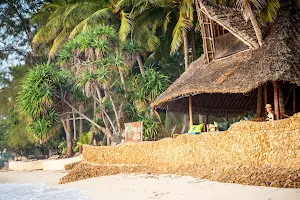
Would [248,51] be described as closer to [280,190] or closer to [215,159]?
[215,159]

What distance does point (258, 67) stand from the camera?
11.3m

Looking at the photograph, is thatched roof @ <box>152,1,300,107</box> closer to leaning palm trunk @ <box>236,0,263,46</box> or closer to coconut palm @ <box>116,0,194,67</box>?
leaning palm trunk @ <box>236,0,263,46</box>

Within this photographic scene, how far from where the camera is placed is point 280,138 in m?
9.12

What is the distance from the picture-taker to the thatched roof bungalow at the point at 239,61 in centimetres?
1099

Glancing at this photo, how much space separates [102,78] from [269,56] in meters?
8.07

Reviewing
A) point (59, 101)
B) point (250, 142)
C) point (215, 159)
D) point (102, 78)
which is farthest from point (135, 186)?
point (59, 101)

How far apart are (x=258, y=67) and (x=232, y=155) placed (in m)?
2.52

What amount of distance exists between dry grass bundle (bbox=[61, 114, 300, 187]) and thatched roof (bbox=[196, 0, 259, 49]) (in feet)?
11.1

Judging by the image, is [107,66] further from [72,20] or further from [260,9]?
[260,9]

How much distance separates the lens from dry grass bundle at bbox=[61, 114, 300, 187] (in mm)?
8781

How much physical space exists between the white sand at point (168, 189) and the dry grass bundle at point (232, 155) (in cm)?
40

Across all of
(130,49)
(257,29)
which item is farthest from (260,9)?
(130,49)

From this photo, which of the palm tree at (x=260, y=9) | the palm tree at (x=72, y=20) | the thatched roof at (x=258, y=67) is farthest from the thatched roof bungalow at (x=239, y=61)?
the palm tree at (x=72, y=20)

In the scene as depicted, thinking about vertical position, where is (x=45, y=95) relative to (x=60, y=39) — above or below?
below
